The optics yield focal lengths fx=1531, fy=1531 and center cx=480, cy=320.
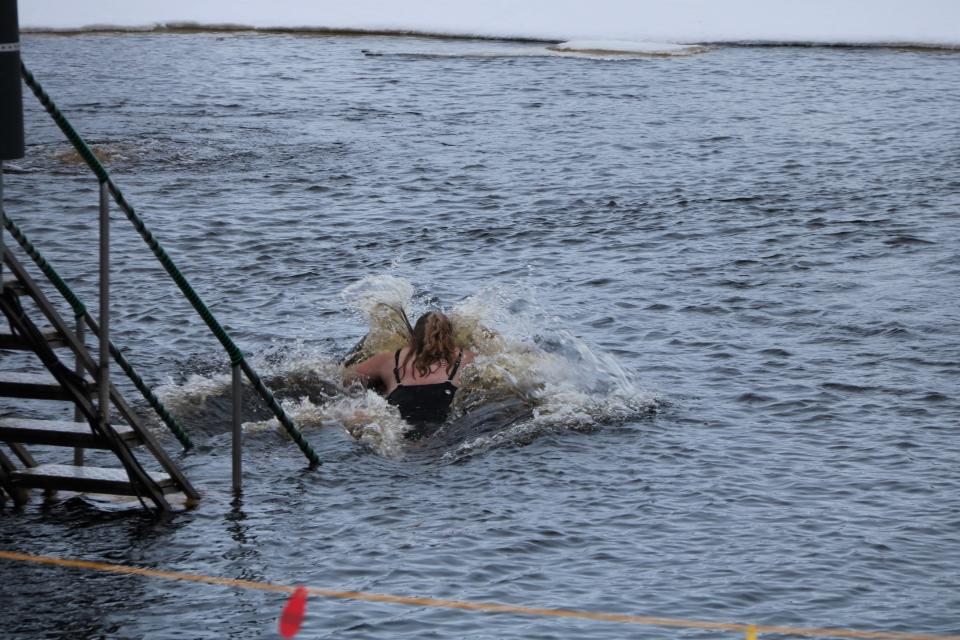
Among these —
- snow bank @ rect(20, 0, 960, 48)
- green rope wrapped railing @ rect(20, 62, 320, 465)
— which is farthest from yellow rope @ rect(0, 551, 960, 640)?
snow bank @ rect(20, 0, 960, 48)

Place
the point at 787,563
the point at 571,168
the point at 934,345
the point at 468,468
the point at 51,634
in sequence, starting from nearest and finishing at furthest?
the point at 51,634
the point at 787,563
the point at 468,468
the point at 934,345
the point at 571,168

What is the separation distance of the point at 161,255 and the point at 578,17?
28.7 m

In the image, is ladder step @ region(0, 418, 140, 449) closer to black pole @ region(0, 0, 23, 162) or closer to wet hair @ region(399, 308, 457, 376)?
black pole @ region(0, 0, 23, 162)

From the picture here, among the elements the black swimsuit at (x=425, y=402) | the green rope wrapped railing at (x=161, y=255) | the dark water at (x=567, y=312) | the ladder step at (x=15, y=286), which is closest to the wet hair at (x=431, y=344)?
the black swimsuit at (x=425, y=402)

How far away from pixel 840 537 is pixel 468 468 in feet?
7.90

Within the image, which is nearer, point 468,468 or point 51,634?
point 51,634

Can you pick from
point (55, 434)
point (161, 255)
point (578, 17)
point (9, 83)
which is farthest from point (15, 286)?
point (578, 17)

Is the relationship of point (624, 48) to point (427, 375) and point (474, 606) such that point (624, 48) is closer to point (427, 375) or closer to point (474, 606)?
point (427, 375)

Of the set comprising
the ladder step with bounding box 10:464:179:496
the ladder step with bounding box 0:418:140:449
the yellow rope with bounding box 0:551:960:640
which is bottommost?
the yellow rope with bounding box 0:551:960:640

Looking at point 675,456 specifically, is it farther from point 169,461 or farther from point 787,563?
point 169,461

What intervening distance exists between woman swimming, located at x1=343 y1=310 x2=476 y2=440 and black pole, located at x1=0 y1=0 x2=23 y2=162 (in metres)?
3.88

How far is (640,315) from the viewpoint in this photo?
46.3 ft

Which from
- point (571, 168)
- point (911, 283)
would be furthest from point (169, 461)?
point (571, 168)

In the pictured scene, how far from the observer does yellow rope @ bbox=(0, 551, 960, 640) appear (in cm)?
725
